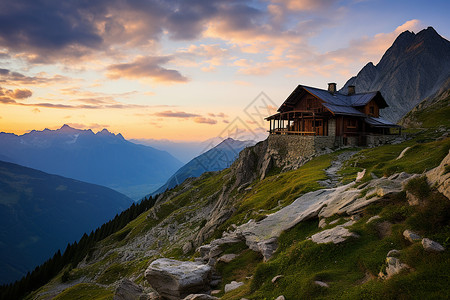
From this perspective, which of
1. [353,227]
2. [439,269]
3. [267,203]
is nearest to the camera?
[439,269]

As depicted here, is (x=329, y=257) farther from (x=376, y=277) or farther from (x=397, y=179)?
(x=397, y=179)

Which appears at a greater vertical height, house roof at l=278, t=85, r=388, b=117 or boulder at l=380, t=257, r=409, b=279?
house roof at l=278, t=85, r=388, b=117

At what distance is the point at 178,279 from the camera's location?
16.1 m

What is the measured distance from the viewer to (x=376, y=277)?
1050 cm

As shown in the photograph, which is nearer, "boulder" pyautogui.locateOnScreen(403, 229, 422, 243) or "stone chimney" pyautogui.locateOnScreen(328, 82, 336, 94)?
"boulder" pyautogui.locateOnScreen(403, 229, 422, 243)

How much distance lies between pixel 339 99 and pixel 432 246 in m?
53.7

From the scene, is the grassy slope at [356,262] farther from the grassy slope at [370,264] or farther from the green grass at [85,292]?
the green grass at [85,292]

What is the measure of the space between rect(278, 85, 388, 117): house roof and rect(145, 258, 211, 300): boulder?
1684 inches

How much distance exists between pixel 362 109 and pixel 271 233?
4725 centimetres

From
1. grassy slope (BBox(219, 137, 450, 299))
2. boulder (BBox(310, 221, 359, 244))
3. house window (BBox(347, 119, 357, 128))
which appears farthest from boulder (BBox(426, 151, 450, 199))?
house window (BBox(347, 119, 357, 128))

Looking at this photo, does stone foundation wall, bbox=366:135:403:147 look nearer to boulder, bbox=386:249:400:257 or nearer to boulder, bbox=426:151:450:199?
boulder, bbox=426:151:450:199

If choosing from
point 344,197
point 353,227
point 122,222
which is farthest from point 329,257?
point 122,222

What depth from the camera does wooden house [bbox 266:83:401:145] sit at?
5162 centimetres

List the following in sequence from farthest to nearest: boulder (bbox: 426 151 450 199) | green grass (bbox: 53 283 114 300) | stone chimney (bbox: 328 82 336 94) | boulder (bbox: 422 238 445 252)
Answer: stone chimney (bbox: 328 82 336 94)
green grass (bbox: 53 283 114 300)
boulder (bbox: 426 151 450 199)
boulder (bbox: 422 238 445 252)
